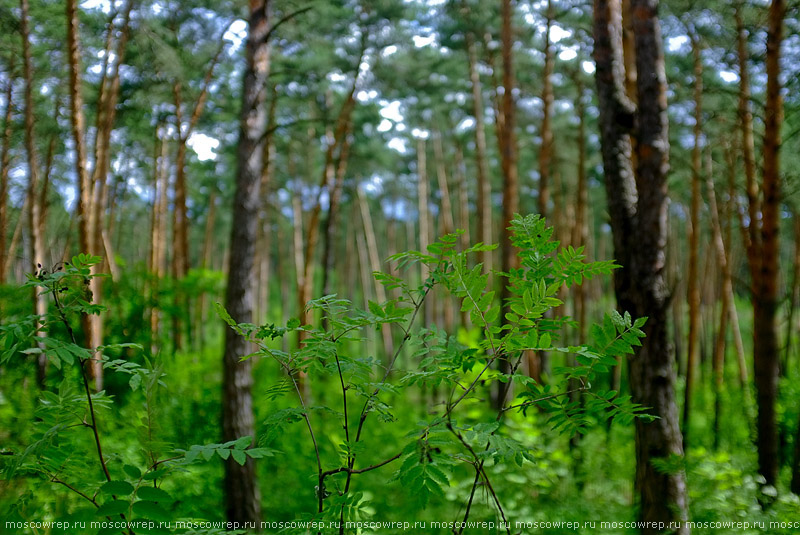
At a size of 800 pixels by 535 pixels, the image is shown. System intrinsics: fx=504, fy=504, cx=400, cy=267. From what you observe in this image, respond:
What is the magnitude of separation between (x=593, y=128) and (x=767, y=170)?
15130 millimetres

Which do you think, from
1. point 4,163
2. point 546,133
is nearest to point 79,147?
point 4,163

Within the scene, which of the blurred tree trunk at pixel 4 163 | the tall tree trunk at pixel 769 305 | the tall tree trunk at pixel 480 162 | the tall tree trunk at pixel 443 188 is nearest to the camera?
the tall tree trunk at pixel 769 305

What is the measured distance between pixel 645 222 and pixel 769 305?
2.86m

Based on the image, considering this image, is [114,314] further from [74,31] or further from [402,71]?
[402,71]

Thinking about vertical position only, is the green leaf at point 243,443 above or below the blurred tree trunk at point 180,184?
below

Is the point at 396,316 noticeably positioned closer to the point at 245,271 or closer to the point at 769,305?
the point at 245,271

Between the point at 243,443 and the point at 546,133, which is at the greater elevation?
the point at 546,133

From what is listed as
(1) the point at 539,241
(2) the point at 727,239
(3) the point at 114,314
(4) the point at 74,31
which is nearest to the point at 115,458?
(1) the point at 539,241

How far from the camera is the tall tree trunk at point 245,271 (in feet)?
17.2

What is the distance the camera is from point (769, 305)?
18.0ft

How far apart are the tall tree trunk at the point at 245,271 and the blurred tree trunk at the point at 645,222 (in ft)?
11.9

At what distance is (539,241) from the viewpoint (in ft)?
5.14

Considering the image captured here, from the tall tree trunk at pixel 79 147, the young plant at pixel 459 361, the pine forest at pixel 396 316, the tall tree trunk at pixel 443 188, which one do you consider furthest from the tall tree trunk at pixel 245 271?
the tall tree trunk at pixel 443 188

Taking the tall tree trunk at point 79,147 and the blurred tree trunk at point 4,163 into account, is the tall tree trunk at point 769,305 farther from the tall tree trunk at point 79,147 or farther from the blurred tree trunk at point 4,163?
the blurred tree trunk at point 4,163
